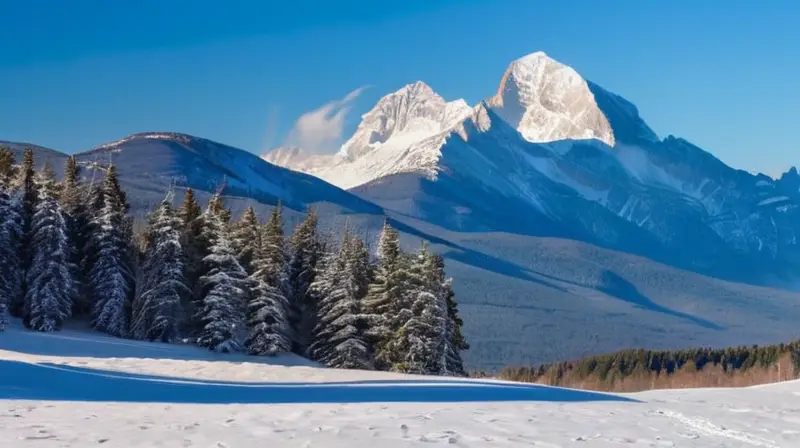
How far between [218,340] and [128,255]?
9.38m

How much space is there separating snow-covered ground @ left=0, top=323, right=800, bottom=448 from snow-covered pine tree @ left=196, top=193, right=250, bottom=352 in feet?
43.4

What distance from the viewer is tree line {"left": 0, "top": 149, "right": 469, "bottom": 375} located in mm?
47438

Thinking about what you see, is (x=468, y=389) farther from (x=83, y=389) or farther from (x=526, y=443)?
(x=83, y=389)

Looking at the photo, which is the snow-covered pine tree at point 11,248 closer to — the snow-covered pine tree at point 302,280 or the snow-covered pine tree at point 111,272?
the snow-covered pine tree at point 111,272

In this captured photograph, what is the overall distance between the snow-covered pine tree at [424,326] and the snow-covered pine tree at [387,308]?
17.6 inches

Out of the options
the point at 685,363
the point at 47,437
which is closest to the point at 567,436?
the point at 47,437

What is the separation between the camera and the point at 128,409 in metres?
20.0

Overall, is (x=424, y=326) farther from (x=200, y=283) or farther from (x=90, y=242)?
(x=90, y=242)

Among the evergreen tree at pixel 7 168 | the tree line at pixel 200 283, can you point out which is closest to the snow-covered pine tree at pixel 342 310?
the tree line at pixel 200 283

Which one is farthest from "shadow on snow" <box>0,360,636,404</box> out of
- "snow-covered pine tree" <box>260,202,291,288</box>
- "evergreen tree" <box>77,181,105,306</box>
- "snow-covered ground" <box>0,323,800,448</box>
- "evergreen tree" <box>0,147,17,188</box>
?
"evergreen tree" <box>0,147,17,188</box>

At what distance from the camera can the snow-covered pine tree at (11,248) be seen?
152 ft

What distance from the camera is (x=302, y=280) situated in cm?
5609

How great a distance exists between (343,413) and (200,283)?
103 feet

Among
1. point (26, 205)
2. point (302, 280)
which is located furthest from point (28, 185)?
point (302, 280)
